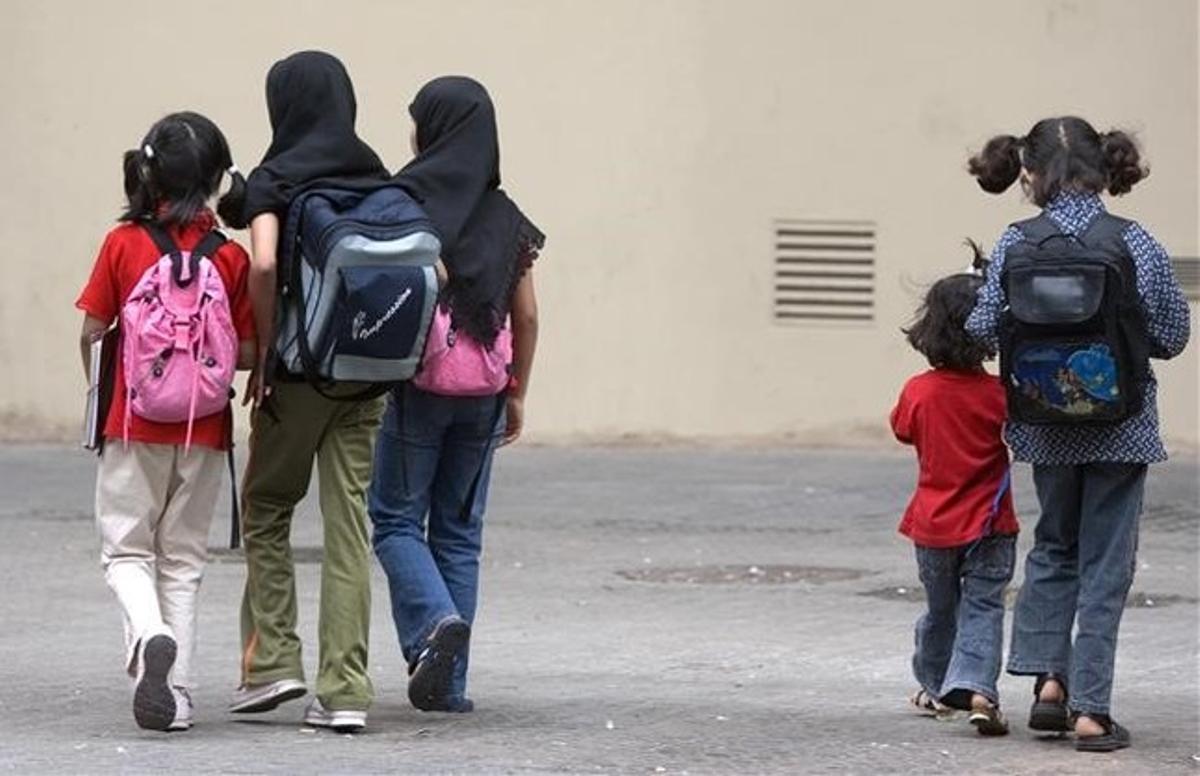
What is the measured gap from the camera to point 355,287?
26.4 feet

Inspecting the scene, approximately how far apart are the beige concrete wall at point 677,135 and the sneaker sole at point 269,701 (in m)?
9.02

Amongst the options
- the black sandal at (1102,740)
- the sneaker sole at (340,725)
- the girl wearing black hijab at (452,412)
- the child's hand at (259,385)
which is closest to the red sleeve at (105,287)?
the child's hand at (259,385)

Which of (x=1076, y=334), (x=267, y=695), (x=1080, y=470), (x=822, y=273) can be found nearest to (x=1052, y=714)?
(x=1080, y=470)

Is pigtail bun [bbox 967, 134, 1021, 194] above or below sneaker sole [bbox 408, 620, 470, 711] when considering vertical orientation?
above

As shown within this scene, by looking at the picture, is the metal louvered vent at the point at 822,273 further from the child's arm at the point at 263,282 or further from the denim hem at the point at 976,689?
the child's arm at the point at 263,282

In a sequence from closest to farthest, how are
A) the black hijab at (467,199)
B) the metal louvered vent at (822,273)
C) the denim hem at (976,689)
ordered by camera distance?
1. the denim hem at (976,689)
2. the black hijab at (467,199)
3. the metal louvered vent at (822,273)

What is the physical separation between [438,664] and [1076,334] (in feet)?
6.42

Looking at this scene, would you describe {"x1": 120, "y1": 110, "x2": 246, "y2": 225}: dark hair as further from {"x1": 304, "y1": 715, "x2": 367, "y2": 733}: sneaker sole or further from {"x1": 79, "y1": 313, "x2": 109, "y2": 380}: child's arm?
{"x1": 304, "y1": 715, "x2": 367, "y2": 733}: sneaker sole

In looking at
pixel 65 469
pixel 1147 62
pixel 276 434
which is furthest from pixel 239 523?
pixel 1147 62

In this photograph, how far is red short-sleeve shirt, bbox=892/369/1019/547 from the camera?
8625 mm

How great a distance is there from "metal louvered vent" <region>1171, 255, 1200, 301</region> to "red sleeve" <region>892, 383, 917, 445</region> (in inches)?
343

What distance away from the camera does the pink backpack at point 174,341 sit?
812 centimetres

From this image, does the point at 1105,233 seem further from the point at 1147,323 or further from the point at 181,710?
the point at 181,710

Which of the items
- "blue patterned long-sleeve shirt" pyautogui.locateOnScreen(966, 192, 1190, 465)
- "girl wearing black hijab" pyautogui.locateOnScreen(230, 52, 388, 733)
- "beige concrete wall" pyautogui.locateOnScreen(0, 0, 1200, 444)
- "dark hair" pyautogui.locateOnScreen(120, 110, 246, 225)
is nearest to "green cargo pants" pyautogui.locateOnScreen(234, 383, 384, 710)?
"girl wearing black hijab" pyautogui.locateOnScreen(230, 52, 388, 733)
